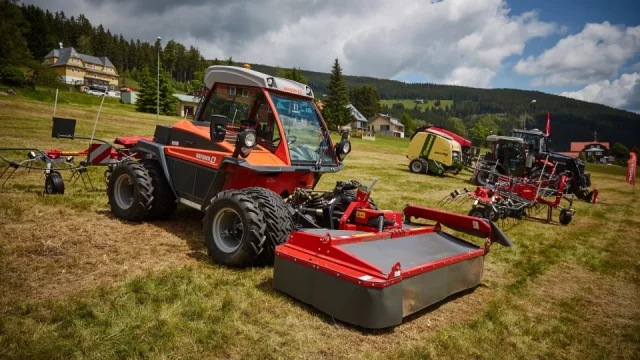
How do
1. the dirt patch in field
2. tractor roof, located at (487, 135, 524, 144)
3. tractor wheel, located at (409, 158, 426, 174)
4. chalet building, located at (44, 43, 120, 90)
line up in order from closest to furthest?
the dirt patch in field < tractor roof, located at (487, 135, 524, 144) < tractor wheel, located at (409, 158, 426, 174) < chalet building, located at (44, 43, 120, 90)

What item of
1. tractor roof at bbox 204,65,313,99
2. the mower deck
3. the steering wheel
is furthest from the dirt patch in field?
tractor roof at bbox 204,65,313,99

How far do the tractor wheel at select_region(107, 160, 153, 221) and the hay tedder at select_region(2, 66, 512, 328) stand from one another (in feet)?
0.05

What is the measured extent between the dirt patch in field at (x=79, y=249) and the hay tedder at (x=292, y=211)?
0.39 meters

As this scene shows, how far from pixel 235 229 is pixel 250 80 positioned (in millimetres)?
2235

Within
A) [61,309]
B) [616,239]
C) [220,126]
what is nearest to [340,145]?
[220,126]

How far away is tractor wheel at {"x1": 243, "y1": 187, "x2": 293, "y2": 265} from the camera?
14.3 feet


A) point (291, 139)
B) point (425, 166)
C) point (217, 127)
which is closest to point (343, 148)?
point (291, 139)

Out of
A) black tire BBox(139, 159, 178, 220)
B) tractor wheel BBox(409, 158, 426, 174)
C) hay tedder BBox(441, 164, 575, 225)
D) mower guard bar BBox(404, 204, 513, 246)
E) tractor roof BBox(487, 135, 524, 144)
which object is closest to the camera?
mower guard bar BBox(404, 204, 513, 246)

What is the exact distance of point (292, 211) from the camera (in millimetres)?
4734

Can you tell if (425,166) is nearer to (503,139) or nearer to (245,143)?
(503,139)

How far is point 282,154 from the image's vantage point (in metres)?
5.47

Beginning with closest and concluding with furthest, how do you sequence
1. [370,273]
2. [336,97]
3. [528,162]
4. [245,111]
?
[370,273] < [245,111] < [528,162] < [336,97]

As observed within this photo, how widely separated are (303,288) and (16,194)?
6285mm

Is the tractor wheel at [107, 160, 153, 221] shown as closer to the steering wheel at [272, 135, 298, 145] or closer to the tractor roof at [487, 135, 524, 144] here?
the steering wheel at [272, 135, 298, 145]
